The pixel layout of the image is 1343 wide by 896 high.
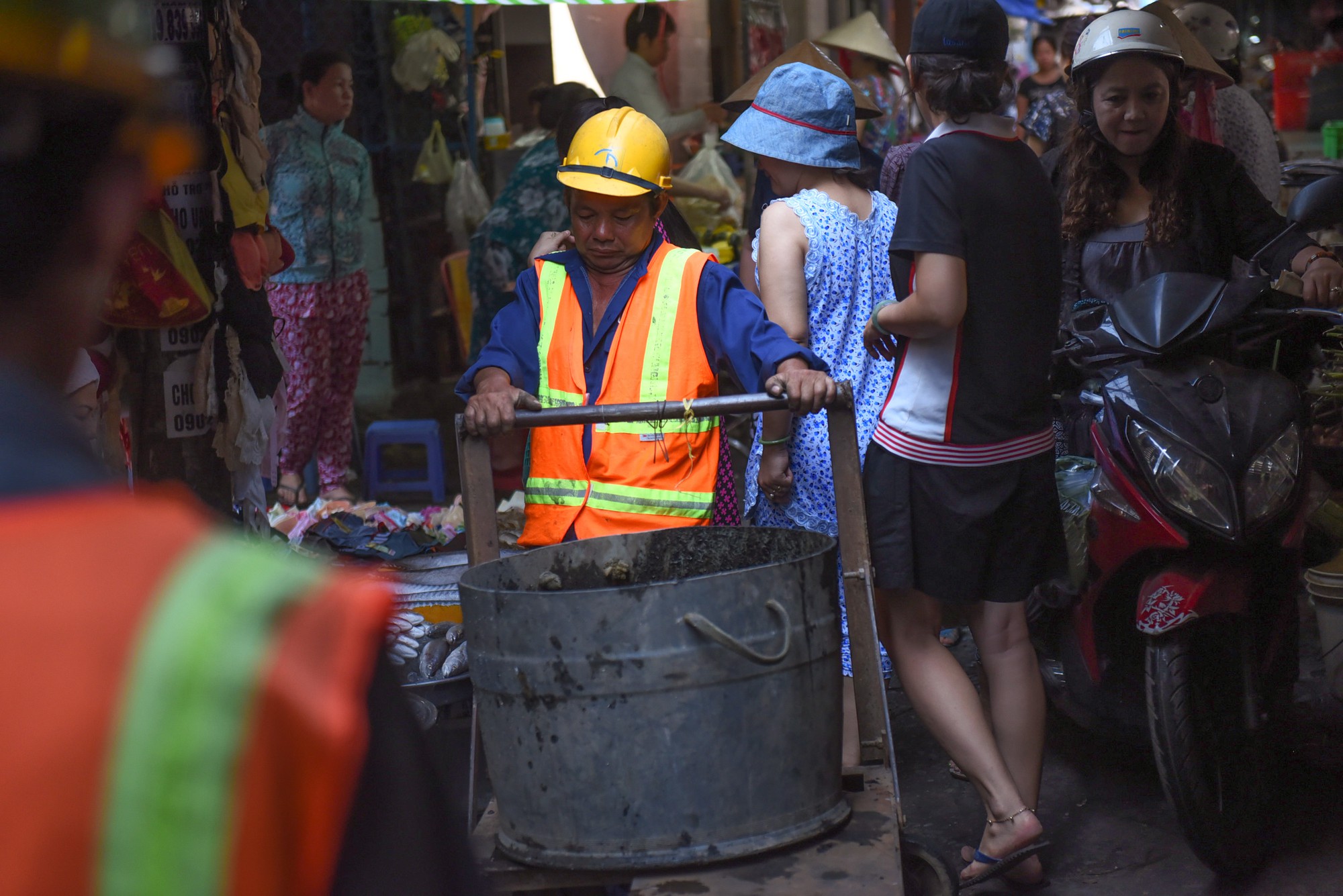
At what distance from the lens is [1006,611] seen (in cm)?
343

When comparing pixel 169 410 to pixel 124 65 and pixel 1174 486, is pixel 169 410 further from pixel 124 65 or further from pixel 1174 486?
Result: pixel 124 65

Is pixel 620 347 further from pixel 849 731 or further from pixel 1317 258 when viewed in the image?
pixel 1317 258

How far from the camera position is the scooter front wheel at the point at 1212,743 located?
322 cm

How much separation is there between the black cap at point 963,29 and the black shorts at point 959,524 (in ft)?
3.10

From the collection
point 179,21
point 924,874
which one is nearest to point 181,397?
point 179,21

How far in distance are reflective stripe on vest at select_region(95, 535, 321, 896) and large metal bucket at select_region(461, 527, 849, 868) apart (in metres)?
1.52

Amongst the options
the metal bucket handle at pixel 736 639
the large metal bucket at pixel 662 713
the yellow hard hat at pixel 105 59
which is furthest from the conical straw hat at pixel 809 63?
the yellow hard hat at pixel 105 59

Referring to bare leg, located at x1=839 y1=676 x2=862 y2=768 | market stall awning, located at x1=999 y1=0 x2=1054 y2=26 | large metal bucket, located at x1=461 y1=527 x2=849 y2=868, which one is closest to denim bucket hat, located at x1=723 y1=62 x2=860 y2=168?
bare leg, located at x1=839 y1=676 x2=862 y2=768

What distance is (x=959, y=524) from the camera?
10.7 ft

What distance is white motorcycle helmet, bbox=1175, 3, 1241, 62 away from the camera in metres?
6.10

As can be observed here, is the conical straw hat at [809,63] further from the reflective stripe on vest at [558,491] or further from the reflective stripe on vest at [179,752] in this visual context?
A: the reflective stripe on vest at [179,752]

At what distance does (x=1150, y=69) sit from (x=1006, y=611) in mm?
1693

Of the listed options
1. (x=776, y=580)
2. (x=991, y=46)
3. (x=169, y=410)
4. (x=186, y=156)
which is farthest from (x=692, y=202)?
(x=186, y=156)

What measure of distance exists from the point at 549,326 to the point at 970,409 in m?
1.01
